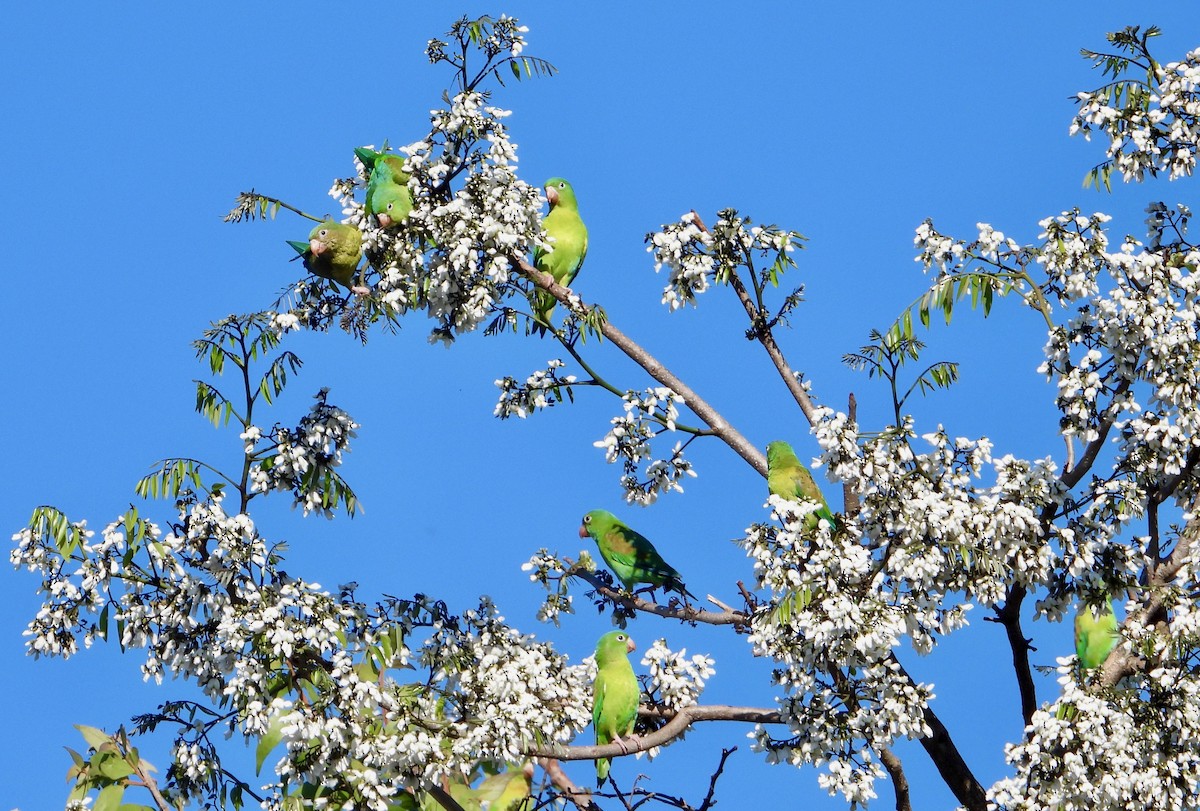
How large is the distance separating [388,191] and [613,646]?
4024 millimetres

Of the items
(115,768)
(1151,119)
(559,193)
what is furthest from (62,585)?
(1151,119)

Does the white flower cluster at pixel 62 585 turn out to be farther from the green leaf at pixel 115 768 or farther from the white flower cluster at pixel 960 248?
the white flower cluster at pixel 960 248

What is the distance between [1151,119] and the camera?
10469 mm

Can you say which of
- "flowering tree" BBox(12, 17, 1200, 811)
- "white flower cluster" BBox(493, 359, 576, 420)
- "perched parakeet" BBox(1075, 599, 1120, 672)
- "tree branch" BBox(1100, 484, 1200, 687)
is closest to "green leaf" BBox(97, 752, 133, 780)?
"flowering tree" BBox(12, 17, 1200, 811)

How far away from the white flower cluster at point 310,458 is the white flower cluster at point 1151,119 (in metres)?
6.43

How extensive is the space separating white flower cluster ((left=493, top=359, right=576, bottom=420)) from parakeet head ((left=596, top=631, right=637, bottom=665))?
1.93 m

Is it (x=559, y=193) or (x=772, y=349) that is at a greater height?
(x=559, y=193)

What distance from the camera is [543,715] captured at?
29.9 ft

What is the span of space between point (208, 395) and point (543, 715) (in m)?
3.72

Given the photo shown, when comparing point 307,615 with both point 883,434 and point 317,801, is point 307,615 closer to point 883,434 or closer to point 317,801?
point 317,801

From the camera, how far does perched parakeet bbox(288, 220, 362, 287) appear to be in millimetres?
10586

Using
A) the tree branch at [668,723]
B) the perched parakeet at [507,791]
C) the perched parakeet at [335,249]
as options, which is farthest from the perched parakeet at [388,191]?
the perched parakeet at [507,791]

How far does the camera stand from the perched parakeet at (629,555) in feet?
37.1

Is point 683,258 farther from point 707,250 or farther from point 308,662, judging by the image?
point 308,662
